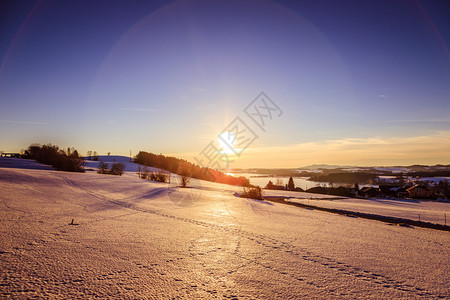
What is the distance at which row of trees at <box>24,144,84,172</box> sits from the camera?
20.5 m

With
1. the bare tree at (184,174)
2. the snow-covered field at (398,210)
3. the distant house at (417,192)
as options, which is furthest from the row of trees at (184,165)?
the distant house at (417,192)

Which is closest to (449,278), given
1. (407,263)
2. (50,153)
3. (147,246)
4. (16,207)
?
(407,263)

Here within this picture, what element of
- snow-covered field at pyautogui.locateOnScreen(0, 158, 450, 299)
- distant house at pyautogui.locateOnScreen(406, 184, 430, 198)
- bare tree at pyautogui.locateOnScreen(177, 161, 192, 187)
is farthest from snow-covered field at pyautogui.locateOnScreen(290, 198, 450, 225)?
distant house at pyautogui.locateOnScreen(406, 184, 430, 198)

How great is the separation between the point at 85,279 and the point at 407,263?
17.5 feet

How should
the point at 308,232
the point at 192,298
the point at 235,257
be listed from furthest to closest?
the point at 308,232 → the point at 235,257 → the point at 192,298

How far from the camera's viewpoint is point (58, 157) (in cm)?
2375

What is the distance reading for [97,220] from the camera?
6043 mm

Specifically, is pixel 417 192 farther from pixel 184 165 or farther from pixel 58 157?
pixel 58 157

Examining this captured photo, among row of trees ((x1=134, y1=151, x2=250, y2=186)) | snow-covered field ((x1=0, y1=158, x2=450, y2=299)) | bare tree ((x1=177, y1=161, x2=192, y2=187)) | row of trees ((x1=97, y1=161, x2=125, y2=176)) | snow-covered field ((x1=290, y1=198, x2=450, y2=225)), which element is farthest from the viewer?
row of trees ((x1=134, y1=151, x2=250, y2=186))

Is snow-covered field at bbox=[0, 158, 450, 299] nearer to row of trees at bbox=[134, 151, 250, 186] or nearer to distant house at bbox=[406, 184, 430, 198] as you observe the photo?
row of trees at bbox=[134, 151, 250, 186]

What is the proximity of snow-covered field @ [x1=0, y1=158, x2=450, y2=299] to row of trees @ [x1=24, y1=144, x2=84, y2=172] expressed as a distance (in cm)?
1578

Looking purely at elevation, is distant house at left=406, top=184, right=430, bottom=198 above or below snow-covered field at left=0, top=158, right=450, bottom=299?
below

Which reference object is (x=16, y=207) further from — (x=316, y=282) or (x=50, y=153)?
(x=50, y=153)

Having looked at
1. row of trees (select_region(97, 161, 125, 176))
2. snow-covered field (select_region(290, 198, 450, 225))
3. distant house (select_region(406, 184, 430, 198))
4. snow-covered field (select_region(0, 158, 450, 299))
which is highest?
row of trees (select_region(97, 161, 125, 176))
